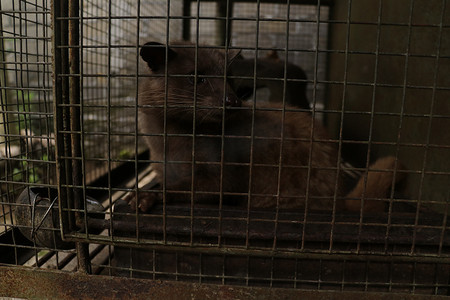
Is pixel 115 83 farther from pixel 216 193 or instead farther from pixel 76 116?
pixel 216 193

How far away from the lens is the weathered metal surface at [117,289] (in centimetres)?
173

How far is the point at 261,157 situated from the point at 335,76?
3.90m

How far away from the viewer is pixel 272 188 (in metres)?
2.35

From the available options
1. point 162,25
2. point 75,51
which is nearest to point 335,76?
point 162,25

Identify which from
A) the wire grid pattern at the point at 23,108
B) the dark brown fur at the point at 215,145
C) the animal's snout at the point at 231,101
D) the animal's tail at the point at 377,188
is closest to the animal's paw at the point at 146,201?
the dark brown fur at the point at 215,145

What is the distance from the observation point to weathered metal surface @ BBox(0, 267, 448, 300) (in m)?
1.73

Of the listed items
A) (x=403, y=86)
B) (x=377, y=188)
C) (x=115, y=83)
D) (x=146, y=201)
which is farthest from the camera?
(x=115, y=83)

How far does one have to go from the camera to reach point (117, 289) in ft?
5.80

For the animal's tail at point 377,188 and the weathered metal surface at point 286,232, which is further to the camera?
the animal's tail at point 377,188

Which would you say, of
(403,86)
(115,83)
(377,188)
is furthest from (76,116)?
(115,83)

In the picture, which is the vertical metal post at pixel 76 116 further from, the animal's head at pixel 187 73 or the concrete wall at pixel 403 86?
the concrete wall at pixel 403 86

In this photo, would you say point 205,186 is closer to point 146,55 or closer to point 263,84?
point 146,55

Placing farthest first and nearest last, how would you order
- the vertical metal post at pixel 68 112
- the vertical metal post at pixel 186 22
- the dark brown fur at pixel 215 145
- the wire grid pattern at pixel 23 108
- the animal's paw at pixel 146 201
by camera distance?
the vertical metal post at pixel 186 22 < the dark brown fur at pixel 215 145 < the animal's paw at pixel 146 201 < the wire grid pattern at pixel 23 108 < the vertical metal post at pixel 68 112

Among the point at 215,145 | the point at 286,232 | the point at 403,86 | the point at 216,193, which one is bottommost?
the point at 286,232
